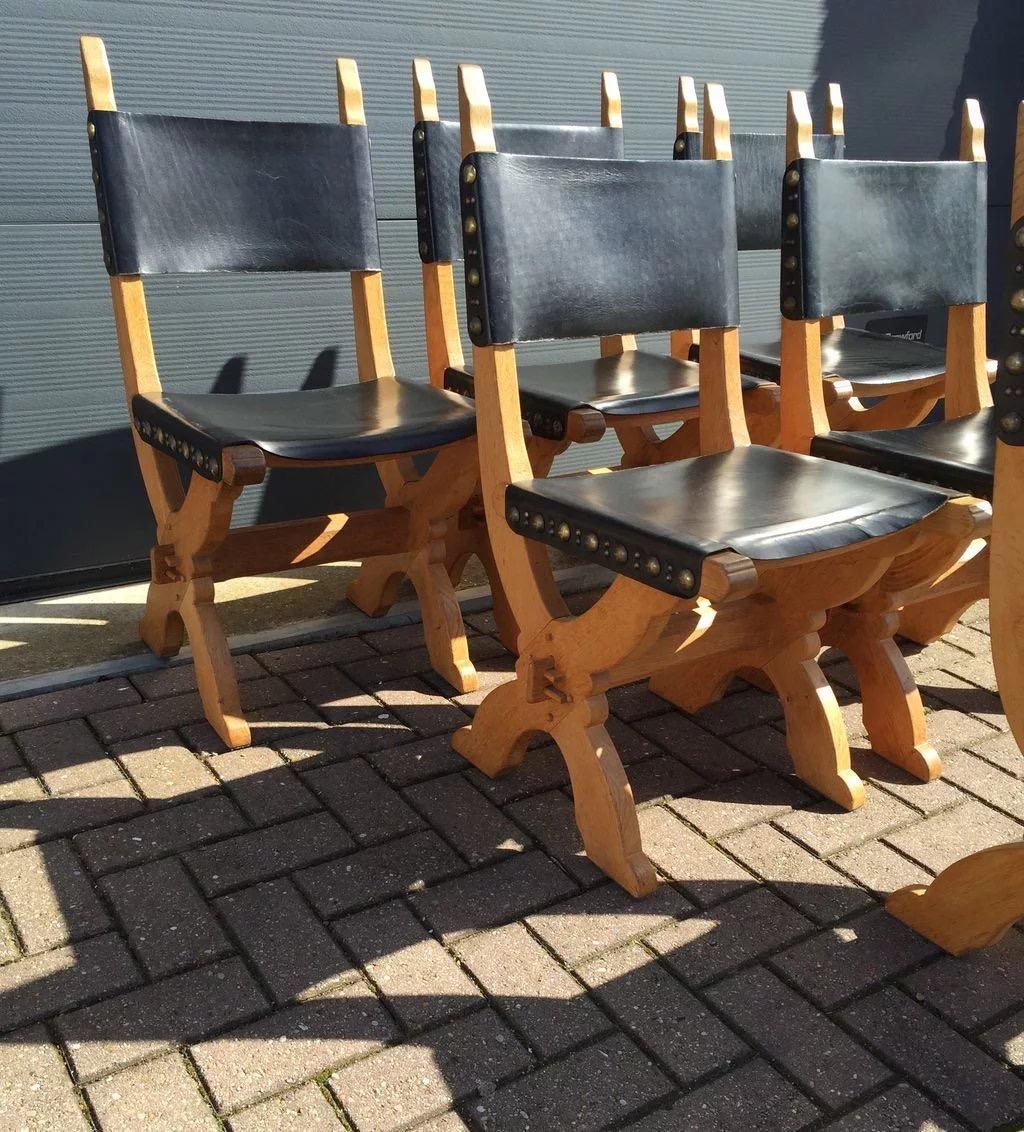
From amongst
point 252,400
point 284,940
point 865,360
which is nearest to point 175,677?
point 252,400

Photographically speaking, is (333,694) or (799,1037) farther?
(333,694)

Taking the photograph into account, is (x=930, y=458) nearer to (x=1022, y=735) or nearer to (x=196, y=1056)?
(x=1022, y=735)

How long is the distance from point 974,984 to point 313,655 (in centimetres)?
161

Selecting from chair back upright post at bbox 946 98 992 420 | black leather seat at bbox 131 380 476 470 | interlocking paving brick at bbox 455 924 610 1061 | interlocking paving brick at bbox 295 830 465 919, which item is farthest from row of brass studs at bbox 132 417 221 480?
chair back upright post at bbox 946 98 992 420

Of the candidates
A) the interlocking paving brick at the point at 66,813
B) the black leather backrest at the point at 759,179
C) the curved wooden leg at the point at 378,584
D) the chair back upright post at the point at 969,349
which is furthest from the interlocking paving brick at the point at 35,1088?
Result: the black leather backrest at the point at 759,179

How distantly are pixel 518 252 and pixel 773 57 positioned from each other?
241 centimetres

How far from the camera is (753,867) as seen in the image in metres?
1.96

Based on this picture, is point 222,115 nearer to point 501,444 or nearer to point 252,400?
point 252,400

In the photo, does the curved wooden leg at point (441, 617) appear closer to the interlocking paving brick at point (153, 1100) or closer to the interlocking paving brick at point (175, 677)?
→ the interlocking paving brick at point (175, 677)

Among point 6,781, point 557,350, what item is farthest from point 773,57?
point 6,781

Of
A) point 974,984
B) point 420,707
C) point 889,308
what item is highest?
→ point 889,308

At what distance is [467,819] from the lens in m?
2.10

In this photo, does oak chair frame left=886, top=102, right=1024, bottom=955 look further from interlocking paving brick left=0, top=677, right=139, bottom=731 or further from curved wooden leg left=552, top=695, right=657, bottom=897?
interlocking paving brick left=0, top=677, right=139, bottom=731

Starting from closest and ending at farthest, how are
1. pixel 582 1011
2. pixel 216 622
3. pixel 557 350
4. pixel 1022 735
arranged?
pixel 1022 735
pixel 582 1011
pixel 216 622
pixel 557 350
